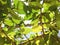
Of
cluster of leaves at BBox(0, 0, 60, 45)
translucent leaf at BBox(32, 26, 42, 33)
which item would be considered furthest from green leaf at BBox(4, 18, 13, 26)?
translucent leaf at BBox(32, 26, 42, 33)

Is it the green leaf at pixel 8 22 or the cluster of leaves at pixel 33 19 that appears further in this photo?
the green leaf at pixel 8 22

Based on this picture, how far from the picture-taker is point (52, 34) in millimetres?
1224

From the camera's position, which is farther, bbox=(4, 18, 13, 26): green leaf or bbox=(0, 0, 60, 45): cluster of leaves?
bbox=(4, 18, 13, 26): green leaf

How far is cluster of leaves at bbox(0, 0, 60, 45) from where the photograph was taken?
3.70ft

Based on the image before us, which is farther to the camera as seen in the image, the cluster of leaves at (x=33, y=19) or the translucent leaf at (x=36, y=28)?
the translucent leaf at (x=36, y=28)

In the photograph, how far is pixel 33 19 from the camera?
1181 millimetres

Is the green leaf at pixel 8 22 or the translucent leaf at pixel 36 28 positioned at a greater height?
the green leaf at pixel 8 22

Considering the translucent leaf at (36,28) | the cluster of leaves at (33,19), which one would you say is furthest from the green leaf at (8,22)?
the translucent leaf at (36,28)

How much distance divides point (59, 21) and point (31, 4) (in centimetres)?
18

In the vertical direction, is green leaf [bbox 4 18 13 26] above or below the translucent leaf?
above

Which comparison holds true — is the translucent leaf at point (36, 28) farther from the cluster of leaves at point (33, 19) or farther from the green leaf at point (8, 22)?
the green leaf at point (8, 22)

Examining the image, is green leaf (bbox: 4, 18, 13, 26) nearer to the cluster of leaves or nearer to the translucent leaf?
the cluster of leaves

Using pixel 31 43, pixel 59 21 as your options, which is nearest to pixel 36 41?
pixel 31 43

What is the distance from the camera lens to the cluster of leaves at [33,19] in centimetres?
113
